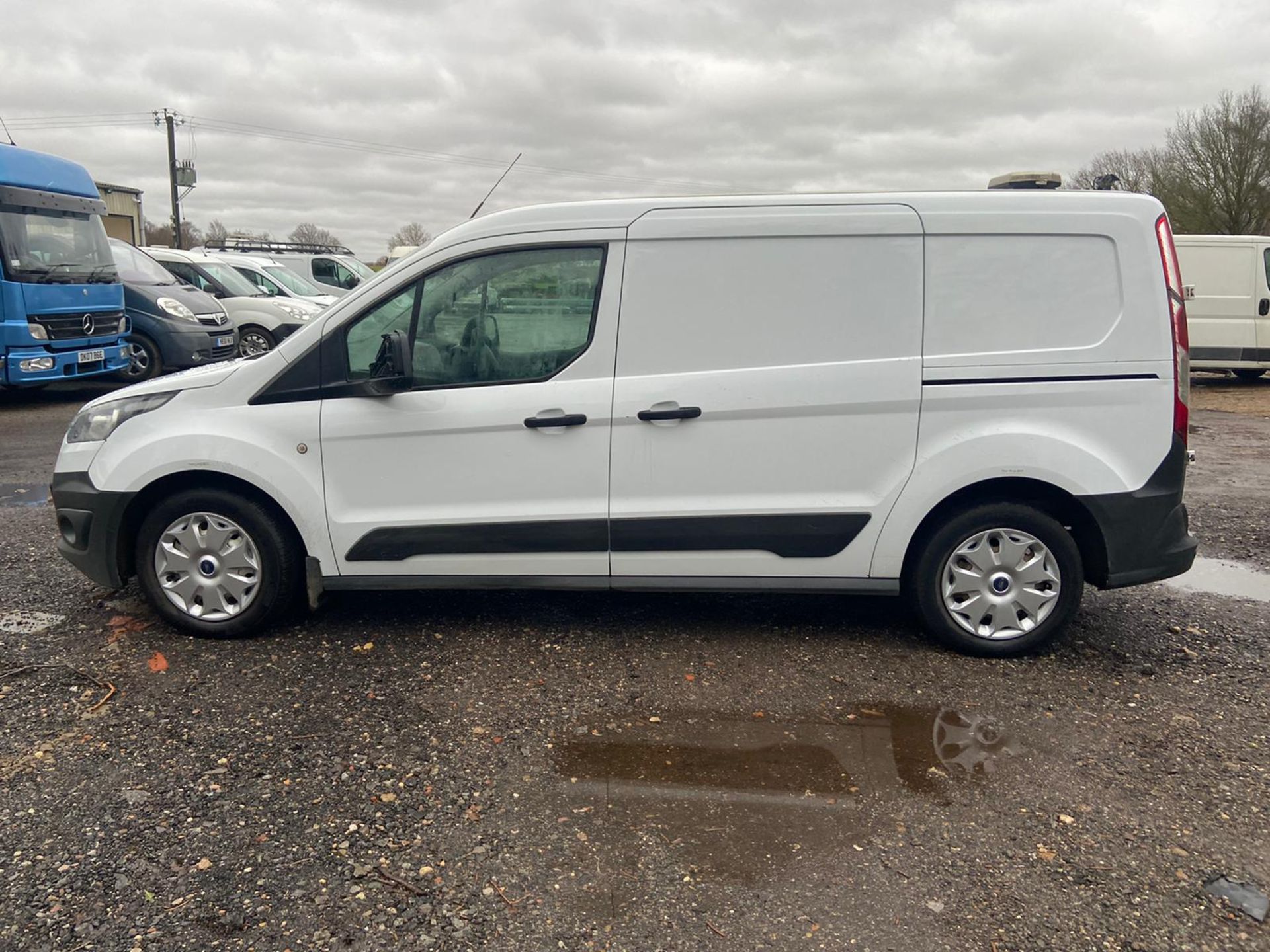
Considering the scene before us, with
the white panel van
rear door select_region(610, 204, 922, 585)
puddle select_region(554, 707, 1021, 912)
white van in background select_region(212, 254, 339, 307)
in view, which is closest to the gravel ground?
puddle select_region(554, 707, 1021, 912)

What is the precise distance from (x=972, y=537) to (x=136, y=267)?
13109 millimetres

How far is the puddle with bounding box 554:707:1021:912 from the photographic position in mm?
2869

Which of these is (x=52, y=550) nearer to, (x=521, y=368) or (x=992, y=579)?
(x=521, y=368)

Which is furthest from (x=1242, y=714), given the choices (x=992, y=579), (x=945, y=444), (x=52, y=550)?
(x=52, y=550)

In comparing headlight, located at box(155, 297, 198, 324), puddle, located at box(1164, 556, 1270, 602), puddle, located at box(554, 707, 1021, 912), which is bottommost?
puddle, located at box(554, 707, 1021, 912)

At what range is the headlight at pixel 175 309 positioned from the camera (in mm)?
13141

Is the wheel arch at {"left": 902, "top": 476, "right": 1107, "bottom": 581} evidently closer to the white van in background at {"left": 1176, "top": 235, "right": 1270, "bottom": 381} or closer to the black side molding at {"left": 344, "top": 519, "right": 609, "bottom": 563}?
the black side molding at {"left": 344, "top": 519, "right": 609, "bottom": 563}

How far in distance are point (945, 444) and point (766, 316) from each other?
95 cm

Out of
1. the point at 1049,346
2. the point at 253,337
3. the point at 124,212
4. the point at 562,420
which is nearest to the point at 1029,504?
the point at 1049,346

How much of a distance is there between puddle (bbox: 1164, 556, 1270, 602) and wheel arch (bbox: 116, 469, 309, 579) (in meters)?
4.56

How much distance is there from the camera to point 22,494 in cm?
738

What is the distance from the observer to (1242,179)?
1252 inches

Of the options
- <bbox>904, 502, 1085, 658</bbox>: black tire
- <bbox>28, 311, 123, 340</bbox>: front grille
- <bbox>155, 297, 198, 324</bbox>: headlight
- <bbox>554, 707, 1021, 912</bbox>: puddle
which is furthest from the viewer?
<bbox>155, 297, 198, 324</bbox>: headlight

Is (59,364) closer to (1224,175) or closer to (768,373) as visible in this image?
(768,373)
